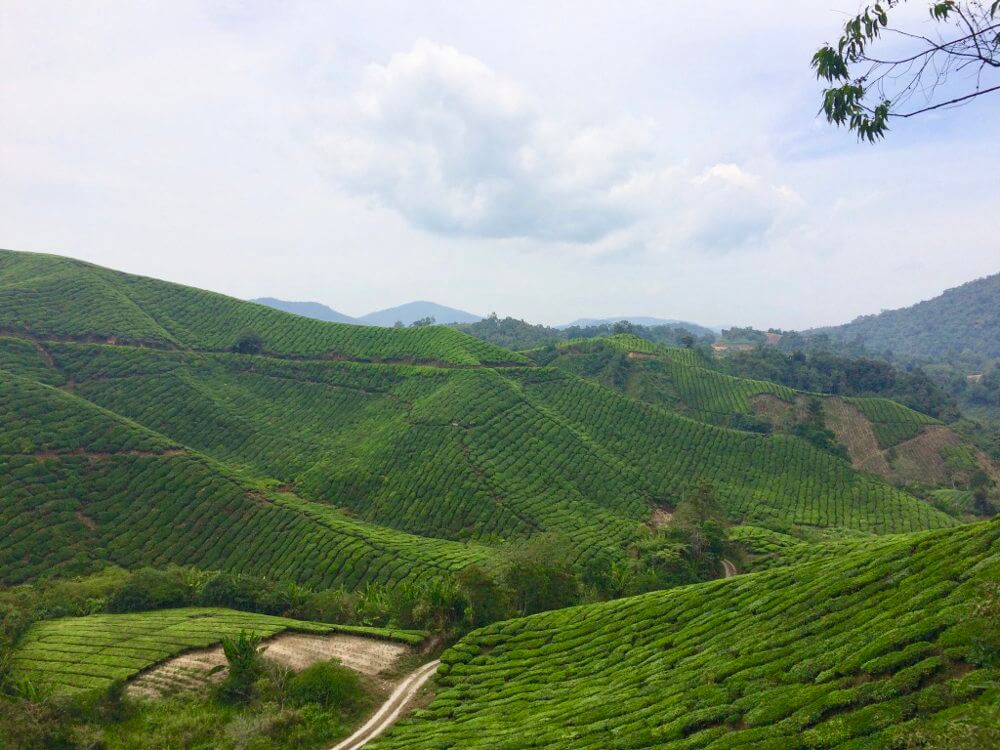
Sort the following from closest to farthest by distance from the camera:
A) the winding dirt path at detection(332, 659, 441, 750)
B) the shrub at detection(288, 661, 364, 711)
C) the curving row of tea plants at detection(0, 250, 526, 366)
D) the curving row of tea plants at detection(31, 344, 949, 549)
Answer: the winding dirt path at detection(332, 659, 441, 750)
the shrub at detection(288, 661, 364, 711)
the curving row of tea plants at detection(31, 344, 949, 549)
the curving row of tea plants at detection(0, 250, 526, 366)

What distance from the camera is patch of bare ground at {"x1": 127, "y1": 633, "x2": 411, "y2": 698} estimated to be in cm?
2666

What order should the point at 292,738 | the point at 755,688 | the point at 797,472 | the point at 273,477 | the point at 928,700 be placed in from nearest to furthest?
the point at 928,700
the point at 755,688
the point at 292,738
the point at 273,477
the point at 797,472

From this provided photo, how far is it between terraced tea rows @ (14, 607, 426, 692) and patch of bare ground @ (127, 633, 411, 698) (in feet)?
1.55

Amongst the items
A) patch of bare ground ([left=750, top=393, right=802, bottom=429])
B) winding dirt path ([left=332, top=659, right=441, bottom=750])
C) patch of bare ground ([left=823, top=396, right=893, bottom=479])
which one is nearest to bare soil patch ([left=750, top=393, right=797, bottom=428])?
patch of bare ground ([left=750, top=393, right=802, bottom=429])

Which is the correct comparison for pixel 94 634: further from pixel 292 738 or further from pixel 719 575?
pixel 719 575

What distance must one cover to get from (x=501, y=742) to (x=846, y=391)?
4804 inches

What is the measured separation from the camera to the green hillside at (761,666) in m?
11.8

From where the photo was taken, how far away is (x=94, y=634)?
30.9 metres

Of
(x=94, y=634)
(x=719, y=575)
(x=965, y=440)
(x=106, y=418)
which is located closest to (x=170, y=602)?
(x=94, y=634)

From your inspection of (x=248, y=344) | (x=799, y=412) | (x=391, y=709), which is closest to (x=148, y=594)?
(x=391, y=709)

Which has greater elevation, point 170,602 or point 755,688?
point 755,688

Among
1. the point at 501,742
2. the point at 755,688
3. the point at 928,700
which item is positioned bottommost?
the point at 501,742

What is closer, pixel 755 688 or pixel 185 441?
pixel 755 688

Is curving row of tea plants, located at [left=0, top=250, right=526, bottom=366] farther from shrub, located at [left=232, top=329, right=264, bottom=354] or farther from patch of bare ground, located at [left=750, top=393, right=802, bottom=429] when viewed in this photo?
patch of bare ground, located at [left=750, top=393, right=802, bottom=429]
